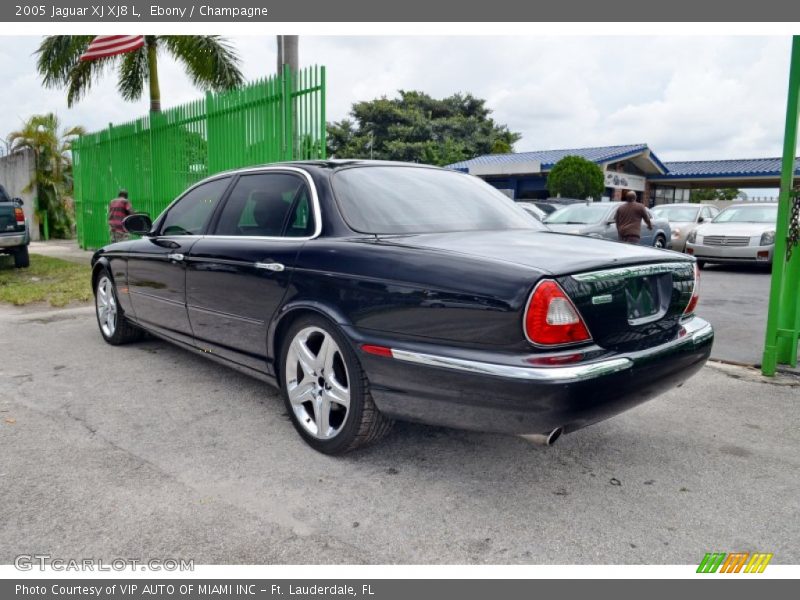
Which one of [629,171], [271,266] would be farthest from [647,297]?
[629,171]

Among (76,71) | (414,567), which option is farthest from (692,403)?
(76,71)

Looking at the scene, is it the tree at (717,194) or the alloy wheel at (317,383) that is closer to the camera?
the alloy wheel at (317,383)

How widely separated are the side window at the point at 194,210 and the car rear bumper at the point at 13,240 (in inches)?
321

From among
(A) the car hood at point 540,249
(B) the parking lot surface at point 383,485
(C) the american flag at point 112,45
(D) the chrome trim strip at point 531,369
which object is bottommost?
(B) the parking lot surface at point 383,485

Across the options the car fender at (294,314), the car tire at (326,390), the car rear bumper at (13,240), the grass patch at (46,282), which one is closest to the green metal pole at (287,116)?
the grass patch at (46,282)

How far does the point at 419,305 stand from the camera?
8.98 ft

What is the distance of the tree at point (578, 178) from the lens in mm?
22938

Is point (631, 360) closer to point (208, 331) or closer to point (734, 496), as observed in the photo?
point (734, 496)

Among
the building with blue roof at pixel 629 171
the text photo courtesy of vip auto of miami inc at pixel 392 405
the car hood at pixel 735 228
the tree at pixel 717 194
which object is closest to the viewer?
the text photo courtesy of vip auto of miami inc at pixel 392 405

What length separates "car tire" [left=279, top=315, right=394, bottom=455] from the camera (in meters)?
3.01

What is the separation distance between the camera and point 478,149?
3788cm

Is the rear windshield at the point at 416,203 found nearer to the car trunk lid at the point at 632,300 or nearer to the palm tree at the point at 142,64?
the car trunk lid at the point at 632,300

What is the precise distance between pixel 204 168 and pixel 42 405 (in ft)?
24.2

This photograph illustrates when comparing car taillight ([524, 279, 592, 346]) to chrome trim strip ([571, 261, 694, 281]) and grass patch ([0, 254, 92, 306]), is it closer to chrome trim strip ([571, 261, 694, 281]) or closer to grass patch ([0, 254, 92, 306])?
chrome trim strip ([571, 261, 694, 281])
